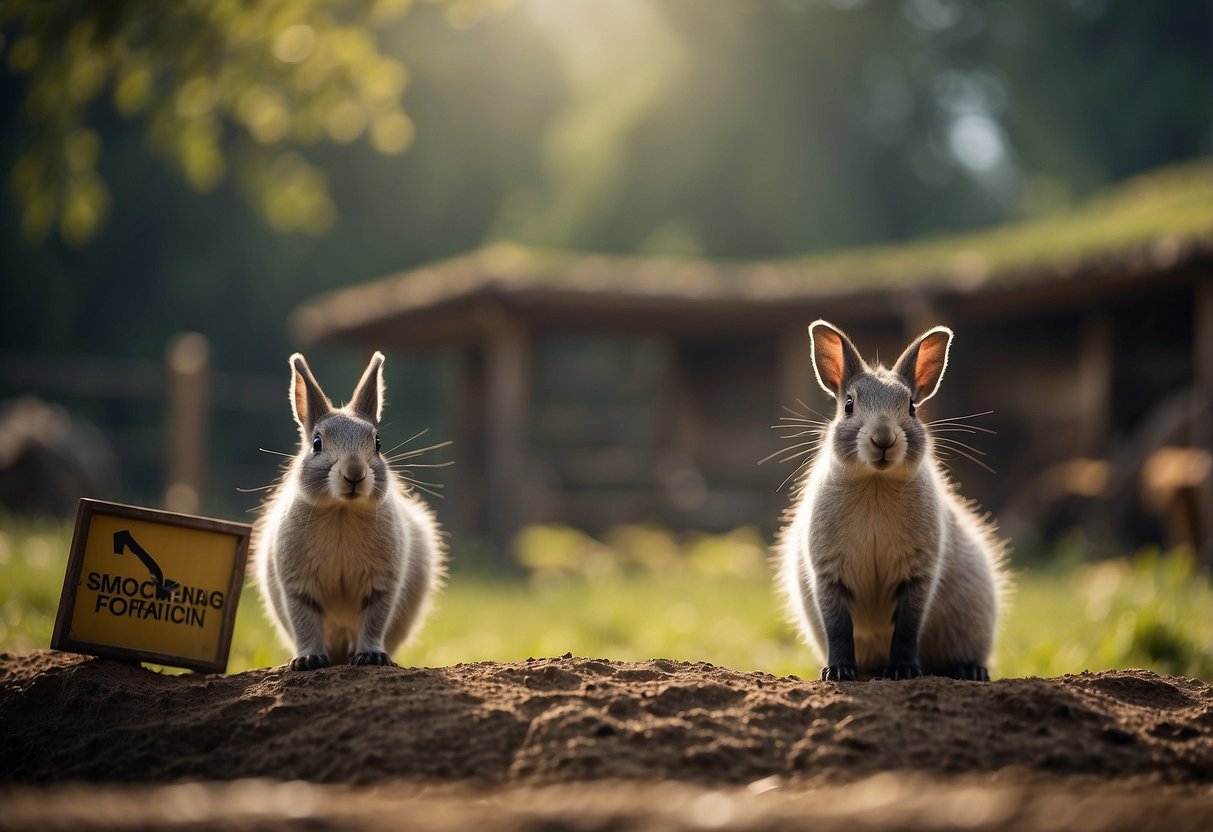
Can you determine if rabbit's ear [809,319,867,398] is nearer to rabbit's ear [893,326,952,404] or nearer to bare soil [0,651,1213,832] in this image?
rabbit's ear [893,326,952,404]

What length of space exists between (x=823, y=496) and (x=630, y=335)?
1263 centimetres

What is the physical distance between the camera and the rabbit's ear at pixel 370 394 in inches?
173

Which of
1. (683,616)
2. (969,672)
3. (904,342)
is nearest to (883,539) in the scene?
(969,672)

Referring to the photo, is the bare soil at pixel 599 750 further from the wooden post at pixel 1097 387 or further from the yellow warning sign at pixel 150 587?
the wooden post at pixel 1097 387

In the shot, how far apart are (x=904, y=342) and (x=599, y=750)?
12362 mm

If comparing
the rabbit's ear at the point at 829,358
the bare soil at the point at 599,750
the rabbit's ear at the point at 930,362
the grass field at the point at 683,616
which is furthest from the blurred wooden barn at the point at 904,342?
the bare soil at the point at 599,750

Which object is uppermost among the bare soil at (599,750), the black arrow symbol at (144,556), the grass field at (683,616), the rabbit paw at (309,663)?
the grass field at (683,616)

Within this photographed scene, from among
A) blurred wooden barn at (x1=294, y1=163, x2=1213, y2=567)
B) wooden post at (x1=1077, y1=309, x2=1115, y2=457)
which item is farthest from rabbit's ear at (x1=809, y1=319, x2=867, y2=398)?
wooden post at (x1=1077, y1=309, x2=1115, y2=457)

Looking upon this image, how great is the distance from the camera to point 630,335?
16875mm

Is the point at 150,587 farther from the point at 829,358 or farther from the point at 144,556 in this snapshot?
the point at 829,358

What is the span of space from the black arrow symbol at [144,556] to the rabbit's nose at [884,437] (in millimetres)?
2441

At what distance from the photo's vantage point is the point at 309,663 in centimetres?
416

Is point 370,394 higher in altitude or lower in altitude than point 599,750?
higher

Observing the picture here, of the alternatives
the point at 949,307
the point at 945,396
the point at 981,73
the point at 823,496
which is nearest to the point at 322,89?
the point at 823,496
